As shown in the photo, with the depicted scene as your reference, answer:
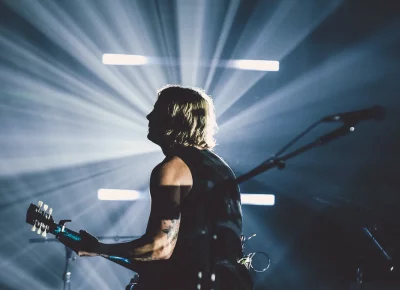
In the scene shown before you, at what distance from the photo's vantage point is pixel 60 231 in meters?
2.01

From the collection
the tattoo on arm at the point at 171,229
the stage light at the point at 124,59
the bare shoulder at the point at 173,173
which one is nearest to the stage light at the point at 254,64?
the stage light at the point at 124,59

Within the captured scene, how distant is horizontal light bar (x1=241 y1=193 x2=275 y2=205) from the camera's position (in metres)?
4.07

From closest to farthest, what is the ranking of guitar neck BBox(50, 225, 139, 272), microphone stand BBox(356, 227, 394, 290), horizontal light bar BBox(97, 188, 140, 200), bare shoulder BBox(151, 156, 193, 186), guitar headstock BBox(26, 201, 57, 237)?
bare shoulder BBox(151, 156, 193, 186)
guitar neck BBox(50, 225, 139, 272)
guitar headstock BBox(26, 201, 57, 237)
microphone stand BBox(356, 227, 394, 290)
horizontal light bar BBox(97, 188, 140, 200)

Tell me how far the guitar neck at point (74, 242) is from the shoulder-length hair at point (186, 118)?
0.55m

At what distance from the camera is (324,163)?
399 centimetres

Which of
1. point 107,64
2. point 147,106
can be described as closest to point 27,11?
point 107,64

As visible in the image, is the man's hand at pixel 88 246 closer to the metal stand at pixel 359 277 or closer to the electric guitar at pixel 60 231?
the electric guitar at pixel 60 231

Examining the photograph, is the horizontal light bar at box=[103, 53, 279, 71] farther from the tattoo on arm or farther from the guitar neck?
the tattoo on arm

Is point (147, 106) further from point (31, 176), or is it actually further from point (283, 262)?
point (283, 262)

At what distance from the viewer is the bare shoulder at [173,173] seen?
157 cm

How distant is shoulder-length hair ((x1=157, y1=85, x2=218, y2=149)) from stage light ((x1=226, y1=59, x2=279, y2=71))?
206cm

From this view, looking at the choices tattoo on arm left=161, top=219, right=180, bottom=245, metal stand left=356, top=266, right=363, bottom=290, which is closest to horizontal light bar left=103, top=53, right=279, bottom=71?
metal stand left=356, top=266, right=363, bottom=290

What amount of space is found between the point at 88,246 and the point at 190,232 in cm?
50

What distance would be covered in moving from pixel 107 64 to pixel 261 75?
1.57 m
